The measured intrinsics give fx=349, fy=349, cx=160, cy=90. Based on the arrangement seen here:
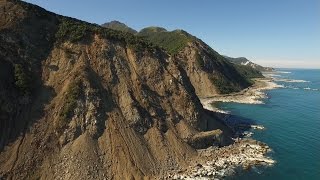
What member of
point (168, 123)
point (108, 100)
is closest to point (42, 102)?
point (108, 100)

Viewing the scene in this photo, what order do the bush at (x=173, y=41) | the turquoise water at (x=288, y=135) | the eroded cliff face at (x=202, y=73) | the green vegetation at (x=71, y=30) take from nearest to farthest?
the turquoise water at (x=288, y=135) → the green vegetation at (x=71, y=30) → the eroded cliff face at (x=202, y=73) → the bush at (x=173, y=41)

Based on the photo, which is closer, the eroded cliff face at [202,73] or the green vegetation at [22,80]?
the green vegetation at [22,80]

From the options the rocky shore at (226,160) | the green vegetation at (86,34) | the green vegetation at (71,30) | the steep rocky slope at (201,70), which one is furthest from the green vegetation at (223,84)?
the green vegetation at (71,30)

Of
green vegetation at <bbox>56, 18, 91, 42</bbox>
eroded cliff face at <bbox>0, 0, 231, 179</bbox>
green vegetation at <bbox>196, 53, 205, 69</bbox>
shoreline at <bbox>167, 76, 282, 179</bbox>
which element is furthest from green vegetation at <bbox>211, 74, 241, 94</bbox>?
green vegetation at <bbox>56, 18, 91, 42</bbox>

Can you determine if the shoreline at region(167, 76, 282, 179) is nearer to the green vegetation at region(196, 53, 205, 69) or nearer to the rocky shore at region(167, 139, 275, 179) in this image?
the rocky shore at region(167, 139, 275, 179)

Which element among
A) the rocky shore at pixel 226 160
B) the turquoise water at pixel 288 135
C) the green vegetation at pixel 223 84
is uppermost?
the green vegetation at pixel 223 84

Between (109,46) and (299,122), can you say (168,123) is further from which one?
(299,122)

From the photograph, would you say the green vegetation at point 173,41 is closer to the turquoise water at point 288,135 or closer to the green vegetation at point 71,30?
the turquoise water at point 288,135
